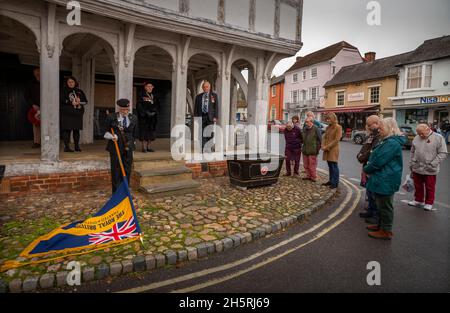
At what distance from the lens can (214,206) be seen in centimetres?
594

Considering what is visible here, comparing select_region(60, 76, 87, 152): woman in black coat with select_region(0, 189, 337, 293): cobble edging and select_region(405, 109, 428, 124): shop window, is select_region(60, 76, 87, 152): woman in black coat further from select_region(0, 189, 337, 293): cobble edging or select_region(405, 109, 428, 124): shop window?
select_region(405, 109, 428, 124): shop window

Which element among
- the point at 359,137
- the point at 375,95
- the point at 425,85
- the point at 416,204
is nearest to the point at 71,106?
the point at 416,204

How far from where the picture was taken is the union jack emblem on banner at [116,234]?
13.0ft

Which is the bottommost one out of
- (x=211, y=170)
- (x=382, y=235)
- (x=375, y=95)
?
(x=382, y=235)

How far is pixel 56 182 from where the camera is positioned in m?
6.56

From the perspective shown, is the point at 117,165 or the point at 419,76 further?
the point at 419,76

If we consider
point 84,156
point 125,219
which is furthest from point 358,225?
point 84,156

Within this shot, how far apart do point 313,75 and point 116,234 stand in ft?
139

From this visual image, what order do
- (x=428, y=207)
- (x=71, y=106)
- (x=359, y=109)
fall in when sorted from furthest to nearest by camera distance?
(x=359, y=109)
(x=71, y=106)
(x=428, y=207)

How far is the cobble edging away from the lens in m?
3.09

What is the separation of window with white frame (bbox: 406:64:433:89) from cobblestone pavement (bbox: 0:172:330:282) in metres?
24.6

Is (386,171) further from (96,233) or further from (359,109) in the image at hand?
(359,109)

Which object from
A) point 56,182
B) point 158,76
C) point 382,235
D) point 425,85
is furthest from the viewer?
point 425,85

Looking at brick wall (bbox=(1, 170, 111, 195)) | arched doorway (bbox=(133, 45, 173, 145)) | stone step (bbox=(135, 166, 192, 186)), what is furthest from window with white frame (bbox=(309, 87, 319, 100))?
brick wall (bbox=(1, 170, 111, 195))
